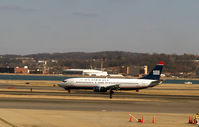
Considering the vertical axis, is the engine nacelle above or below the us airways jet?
below

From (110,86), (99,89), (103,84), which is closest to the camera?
(99,89)

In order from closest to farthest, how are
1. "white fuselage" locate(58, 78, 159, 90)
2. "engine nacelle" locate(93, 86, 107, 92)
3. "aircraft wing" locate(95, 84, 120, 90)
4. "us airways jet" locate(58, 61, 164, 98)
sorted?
"engine nacelle" locate(93, 86, 107, 92) < "aircraft wing" locate(95, 84, 120, 90) < "us airways jet" locate(58, 61, 164, 98) < "white fuselage" locate(58, 78, 159, 90)

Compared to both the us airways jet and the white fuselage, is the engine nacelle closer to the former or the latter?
the us airways jet

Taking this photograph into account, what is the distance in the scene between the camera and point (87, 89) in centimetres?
9369

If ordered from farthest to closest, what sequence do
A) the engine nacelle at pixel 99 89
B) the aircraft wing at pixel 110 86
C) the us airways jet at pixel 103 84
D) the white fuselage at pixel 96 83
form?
the white fuselage at pixel 96 83 < the us airways jet at pixel 103 84 < the aircraft wing at pixel 110 86 < the engine nacelle at pixel 99 89

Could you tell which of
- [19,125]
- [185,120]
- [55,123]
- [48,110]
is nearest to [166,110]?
[185,120]

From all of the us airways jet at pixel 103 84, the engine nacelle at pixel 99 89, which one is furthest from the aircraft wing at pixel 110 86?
the engine nacelle at pixel 99 89

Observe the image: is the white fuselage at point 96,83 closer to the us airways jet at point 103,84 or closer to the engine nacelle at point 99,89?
the us airways jet at point 103,84

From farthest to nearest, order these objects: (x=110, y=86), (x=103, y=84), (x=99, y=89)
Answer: (x=103, y=84) → (x=110, y=86) → (x=99, y=89)

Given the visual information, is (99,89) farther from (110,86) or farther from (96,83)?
(110,86)

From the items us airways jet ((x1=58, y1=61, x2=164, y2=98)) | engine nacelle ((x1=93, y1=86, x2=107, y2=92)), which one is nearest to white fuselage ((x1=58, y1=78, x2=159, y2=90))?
us airways jet ((x1=58, y1=61, x2=164, y2=98))

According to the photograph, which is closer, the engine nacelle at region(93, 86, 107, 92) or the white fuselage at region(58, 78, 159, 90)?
the engine nacelle at region(93, 86, 107, 92)

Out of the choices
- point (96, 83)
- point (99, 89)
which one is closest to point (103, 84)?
point (96, 83)

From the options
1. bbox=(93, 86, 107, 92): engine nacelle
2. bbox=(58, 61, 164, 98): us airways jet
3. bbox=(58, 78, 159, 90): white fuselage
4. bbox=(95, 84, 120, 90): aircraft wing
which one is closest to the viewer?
bbox=(93, 86, 107, 92): engine nacelle
